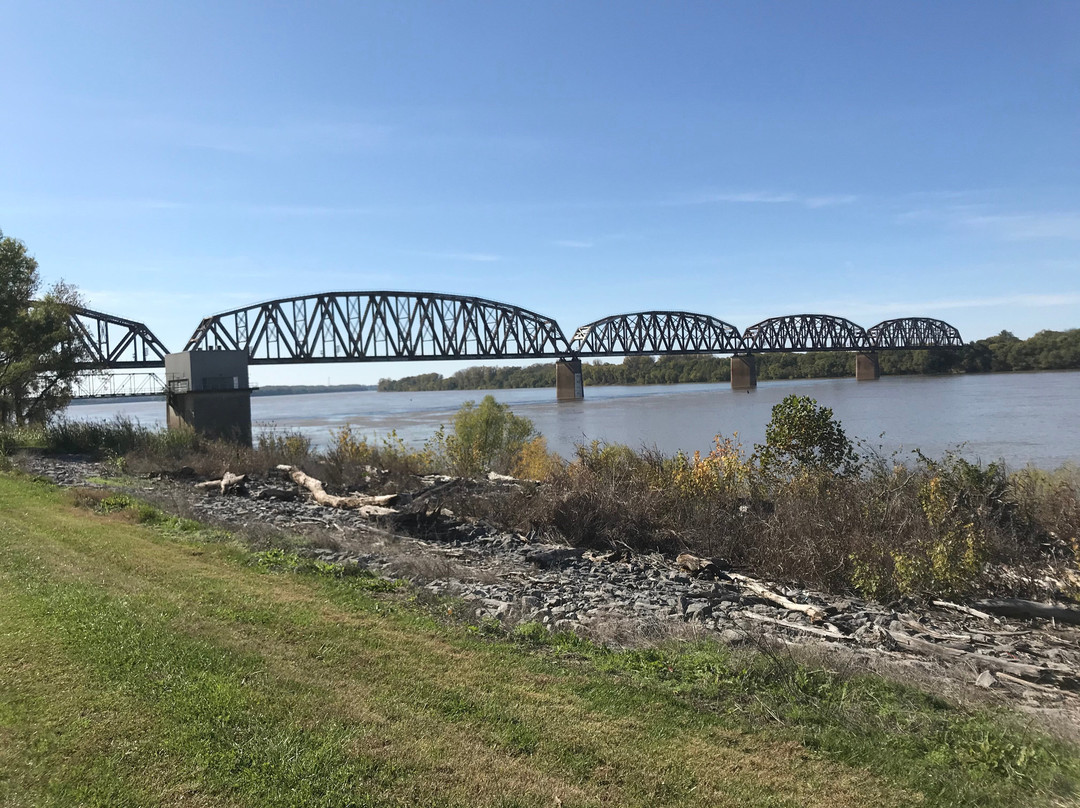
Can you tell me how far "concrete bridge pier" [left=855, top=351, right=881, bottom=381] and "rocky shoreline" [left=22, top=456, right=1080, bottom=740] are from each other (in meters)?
153

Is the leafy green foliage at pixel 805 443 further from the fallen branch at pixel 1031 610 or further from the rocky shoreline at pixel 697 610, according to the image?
the fallen branch at pixel 1031 610

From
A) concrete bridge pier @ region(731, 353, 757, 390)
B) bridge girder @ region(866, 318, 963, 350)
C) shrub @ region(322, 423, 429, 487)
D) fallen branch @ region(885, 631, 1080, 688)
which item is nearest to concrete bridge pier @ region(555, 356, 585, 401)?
concrete bridge pier @ region(731, 353, 757, 390)

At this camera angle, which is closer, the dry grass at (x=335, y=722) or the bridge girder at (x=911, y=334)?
the dry grass at (x=335, y=722)

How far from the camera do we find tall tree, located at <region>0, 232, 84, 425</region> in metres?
29.3

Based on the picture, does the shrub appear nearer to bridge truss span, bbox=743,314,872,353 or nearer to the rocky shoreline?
the rocky shoreline

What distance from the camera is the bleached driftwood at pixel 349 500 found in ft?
49.4

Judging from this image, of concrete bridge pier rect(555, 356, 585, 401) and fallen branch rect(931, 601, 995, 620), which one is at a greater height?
concrete bridge pier rect(555, 356, 585, 401)

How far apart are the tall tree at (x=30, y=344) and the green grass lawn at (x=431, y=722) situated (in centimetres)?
2720

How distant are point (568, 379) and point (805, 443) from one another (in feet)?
349

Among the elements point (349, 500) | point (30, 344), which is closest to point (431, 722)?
point (349, 500)

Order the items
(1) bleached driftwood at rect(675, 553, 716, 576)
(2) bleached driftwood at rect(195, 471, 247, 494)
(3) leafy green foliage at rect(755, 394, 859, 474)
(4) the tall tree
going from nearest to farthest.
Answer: (1) bleached driftwood at rect(675, 553, 716, 576), (3) leafy green foliage at rect(755, 394, 859, 474), (2) bleached driftwood at rect(195, 471, 247, 494), (4) the tall tree

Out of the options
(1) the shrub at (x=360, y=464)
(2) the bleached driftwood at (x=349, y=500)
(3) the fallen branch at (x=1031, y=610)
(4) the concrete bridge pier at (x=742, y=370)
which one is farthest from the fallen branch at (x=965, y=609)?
(4) the concrete bridge pier at (x=742, y=370)

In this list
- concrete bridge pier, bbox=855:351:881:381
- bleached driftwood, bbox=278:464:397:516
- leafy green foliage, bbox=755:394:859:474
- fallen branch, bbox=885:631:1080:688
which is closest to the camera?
fallen branch, bbox=885:631:1080:688

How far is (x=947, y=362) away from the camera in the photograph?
161 m
